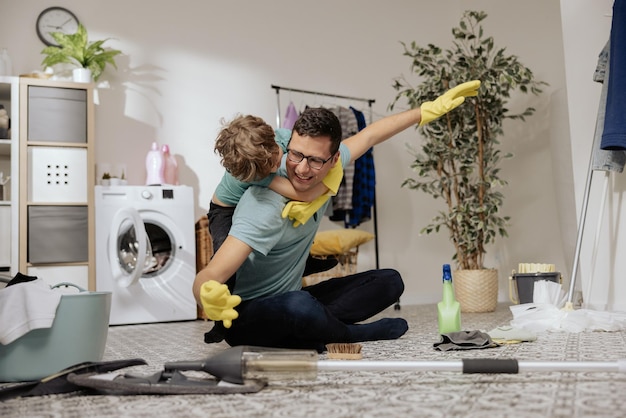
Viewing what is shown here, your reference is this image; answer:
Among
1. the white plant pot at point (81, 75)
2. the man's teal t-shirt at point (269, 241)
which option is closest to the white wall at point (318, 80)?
the white plant pot at point (81, 75)

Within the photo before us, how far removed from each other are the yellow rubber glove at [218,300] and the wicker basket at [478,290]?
2.63 metres

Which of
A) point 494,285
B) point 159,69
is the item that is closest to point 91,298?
point 494,285

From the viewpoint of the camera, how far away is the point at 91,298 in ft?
5.45

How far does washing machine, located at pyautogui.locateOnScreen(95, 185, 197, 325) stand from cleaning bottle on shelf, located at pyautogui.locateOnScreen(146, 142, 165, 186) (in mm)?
161

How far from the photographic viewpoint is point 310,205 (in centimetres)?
191

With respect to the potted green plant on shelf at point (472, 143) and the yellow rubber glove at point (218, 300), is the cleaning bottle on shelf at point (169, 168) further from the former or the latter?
the yellow rubber glove at point (218, 300)

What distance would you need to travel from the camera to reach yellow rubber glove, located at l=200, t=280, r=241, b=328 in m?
1.54

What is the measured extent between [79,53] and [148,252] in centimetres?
131

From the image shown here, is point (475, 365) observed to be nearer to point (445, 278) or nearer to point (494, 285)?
point (445, 278)

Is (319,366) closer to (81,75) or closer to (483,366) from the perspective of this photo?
(483,366)

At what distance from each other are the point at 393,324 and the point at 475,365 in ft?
3.38

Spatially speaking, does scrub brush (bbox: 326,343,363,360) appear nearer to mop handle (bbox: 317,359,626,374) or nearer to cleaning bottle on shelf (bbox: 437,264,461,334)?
mop handle (bbox: 317,359,626,374)

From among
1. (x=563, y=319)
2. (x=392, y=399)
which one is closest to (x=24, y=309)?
(x=392, y=399)

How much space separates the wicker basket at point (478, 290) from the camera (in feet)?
12.9
